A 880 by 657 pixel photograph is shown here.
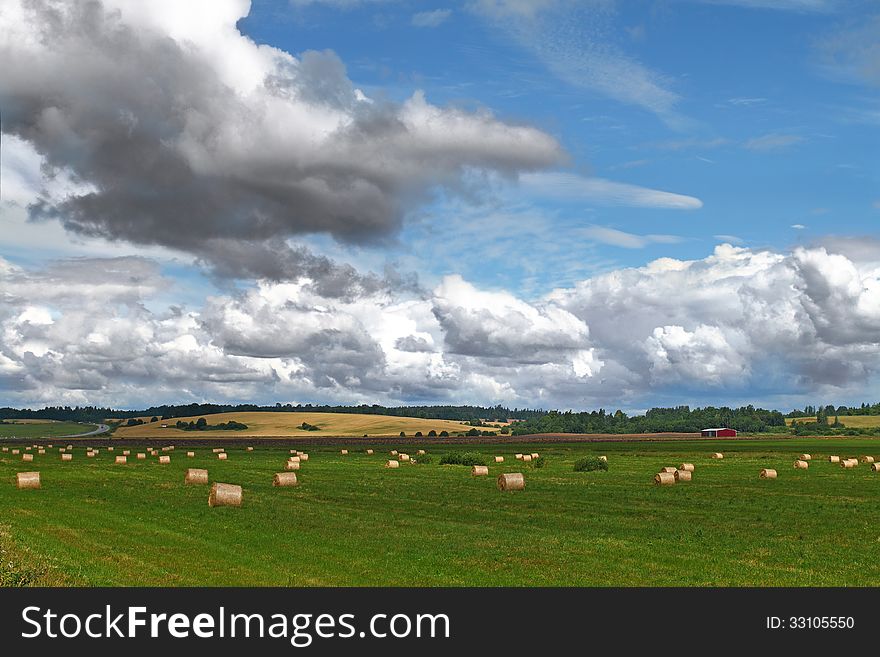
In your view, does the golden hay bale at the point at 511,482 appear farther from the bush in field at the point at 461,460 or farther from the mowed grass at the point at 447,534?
the bush in field at the point at 461,460

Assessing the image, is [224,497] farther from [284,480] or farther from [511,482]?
[511,482]

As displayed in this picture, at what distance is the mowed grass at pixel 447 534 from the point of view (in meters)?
21.4

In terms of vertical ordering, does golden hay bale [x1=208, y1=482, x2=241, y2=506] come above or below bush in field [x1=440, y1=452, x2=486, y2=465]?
above

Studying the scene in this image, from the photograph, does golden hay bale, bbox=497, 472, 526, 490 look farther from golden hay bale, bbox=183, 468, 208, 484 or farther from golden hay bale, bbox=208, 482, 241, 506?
golden hay bale, bbox=183, 468, 208, 484

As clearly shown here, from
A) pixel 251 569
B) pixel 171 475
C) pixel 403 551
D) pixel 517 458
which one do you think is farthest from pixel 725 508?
pixel 517 458

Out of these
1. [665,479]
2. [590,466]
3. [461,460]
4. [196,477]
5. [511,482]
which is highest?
[196,477]

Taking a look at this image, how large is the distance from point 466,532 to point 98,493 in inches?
931

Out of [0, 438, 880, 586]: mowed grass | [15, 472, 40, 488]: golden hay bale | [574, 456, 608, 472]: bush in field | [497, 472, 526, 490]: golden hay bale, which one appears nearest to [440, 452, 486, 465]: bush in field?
[574, 456, 608, 472]: bush in field

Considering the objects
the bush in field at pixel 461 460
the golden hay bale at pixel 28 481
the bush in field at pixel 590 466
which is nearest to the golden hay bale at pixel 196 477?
the golden hay bale at pixel 28 481

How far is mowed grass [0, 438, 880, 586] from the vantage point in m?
21.4

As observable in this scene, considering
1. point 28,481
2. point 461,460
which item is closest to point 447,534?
point 28,481

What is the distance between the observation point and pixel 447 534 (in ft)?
94.6

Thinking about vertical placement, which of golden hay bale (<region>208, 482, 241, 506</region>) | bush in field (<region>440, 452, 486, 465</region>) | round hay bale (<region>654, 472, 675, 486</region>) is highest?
golden hay bale (<region>208, 482, 241, 506</region>)
